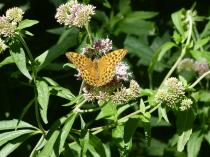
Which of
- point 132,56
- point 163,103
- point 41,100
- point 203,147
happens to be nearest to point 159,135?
point 203,147

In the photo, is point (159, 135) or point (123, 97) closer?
point (123, 97)

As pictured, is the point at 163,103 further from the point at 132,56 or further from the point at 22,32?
the point at 132,56

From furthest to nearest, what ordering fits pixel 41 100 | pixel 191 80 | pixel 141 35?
pixel 141 35, pixel 191 80, pixel 41 100

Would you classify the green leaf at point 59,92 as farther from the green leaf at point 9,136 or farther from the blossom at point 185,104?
the blossom at point 185,104

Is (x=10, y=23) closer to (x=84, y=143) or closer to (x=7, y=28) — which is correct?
(x=7, y=28)

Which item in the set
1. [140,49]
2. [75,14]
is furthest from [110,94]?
[140,49]

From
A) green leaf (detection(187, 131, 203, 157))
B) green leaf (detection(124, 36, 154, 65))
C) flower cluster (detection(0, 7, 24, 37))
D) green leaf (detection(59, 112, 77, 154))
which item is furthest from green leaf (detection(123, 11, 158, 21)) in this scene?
green leaf (detection(59, 112, 77, 154))

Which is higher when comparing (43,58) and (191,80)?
(43,58)

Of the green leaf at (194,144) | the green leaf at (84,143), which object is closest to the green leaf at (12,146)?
the green leaf at (84,143)
